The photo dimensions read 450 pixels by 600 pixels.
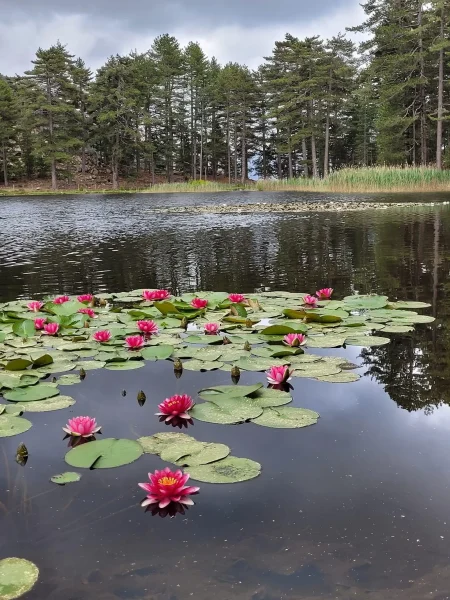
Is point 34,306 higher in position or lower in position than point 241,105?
lower

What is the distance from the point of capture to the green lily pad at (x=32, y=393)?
2.33 metres

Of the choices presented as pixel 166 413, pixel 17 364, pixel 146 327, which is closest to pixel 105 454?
pixel 166 413

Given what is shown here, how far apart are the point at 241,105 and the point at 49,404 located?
44265 millimetres

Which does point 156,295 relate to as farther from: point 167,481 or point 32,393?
point 167,481

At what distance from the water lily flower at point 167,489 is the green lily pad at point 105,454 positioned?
27 centimetres

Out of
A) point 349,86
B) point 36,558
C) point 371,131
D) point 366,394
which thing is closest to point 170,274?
point 366,394

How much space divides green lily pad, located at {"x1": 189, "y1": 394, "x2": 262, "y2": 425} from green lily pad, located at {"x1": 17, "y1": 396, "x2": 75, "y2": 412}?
1.86 feet

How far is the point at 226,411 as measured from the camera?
7.08ft

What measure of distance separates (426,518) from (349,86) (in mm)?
39743

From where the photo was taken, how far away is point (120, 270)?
248 inches

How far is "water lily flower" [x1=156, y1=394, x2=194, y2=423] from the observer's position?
2.07 meters

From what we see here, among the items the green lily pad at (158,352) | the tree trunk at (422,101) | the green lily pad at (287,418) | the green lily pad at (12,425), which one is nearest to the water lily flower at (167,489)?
the green lily pad at (287,418)

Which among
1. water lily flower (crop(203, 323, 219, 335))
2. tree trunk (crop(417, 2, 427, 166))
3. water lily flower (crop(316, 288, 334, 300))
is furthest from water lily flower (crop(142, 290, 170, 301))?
tree trunk (crop(417, 2, 427, 166))

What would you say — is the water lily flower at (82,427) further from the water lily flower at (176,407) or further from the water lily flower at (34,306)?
the water lily flower at (34,306)
